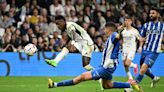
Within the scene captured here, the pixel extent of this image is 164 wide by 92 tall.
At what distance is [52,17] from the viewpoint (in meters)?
21.7

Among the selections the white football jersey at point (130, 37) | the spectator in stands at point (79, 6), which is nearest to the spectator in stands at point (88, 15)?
the spectator in stands at point (79, 6)

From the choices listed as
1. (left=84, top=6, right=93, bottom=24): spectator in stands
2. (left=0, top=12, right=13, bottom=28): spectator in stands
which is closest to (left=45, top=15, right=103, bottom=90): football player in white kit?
(left=0, top=12, right=13, bottom=28): spectator in stands

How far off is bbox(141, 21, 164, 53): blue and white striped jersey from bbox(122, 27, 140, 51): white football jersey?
278 centimetres

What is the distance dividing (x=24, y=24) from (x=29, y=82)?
4.50 m

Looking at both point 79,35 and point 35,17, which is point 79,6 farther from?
point 79,35

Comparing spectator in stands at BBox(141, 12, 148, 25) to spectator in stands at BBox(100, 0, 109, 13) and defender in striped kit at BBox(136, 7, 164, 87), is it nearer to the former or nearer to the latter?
spectator in stands at BBox(100, 0, 109, 13)

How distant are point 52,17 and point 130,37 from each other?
5568mm

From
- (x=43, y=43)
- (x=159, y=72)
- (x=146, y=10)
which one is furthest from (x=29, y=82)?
(x=146, y=10)

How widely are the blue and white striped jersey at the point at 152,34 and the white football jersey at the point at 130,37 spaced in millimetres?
2779

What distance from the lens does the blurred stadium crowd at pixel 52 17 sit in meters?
20.1

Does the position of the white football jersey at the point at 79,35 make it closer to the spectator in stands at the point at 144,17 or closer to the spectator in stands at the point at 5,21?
the spectator in stands at the point at 5,21

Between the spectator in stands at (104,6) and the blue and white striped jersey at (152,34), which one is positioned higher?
the spectator in stands at (104,6)

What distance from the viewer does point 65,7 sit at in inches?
869

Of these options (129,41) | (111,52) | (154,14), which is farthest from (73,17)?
(111,52)
